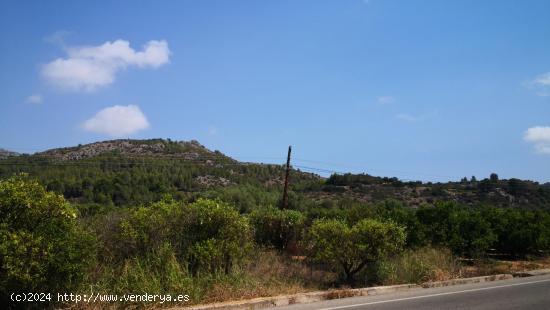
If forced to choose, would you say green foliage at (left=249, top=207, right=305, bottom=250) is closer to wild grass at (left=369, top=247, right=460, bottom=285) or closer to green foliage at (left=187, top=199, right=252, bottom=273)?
wild grass at (left=369, top=247, right=460, bottom=285)

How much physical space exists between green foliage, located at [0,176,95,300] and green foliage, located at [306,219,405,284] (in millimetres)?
5770

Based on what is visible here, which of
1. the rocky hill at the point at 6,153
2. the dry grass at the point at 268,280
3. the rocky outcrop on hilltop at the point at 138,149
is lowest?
the dry grass at the point at 268,280

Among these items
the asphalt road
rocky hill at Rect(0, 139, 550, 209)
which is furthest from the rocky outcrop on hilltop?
the asphalt road

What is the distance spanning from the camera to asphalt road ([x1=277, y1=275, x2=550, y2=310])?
9109 mm

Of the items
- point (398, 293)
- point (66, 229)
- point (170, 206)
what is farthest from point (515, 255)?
point (66, 229)

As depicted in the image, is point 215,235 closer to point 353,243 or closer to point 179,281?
point 179,281

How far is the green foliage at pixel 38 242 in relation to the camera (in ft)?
21.6

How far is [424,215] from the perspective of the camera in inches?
684

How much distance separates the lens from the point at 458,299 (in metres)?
10.0

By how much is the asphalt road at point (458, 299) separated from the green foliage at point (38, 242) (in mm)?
3881

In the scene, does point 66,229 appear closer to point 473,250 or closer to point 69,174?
point 473,250

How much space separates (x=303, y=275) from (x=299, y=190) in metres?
43.8

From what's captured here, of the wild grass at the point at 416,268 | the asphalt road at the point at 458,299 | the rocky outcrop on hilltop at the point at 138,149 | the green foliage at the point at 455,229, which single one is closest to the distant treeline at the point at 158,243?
the wild grass at the point at 416,268

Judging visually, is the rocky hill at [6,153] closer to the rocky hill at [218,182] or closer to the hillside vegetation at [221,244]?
the rocky hill at [218,182]
